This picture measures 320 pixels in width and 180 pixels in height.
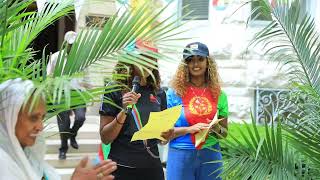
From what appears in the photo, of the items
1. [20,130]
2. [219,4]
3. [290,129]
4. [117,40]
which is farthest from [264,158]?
[219,4]

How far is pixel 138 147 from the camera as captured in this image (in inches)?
120

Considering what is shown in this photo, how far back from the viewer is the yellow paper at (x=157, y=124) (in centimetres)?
265

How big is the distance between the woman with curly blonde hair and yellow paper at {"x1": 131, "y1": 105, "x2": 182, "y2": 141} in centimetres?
75

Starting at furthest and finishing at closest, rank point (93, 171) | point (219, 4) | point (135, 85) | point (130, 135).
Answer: point (219, 4), point (130, 135), point (135, 85), point (93, 171)

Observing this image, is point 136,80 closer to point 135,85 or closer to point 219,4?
point 135,85

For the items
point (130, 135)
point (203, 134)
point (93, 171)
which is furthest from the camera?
point (203, 134)

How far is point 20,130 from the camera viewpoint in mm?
1830

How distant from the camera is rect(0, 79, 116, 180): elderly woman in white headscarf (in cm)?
174

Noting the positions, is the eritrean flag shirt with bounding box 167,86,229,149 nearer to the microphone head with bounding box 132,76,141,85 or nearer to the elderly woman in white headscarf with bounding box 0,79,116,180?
the microphone head with bounding box 132,76,141,85

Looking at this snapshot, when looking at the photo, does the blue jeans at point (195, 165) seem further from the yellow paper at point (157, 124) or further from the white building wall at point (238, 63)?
the white building wall at point (238, 63)

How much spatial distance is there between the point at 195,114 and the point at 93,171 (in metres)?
1.72

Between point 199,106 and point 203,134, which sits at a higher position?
point 199,106

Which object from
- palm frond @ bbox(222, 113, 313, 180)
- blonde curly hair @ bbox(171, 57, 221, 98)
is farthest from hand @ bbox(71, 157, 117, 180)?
blonde curly hair @ bbox(171, 57, 221, 98)

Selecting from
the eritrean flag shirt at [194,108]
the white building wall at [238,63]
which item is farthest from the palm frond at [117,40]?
the white building wall at [238,63]
